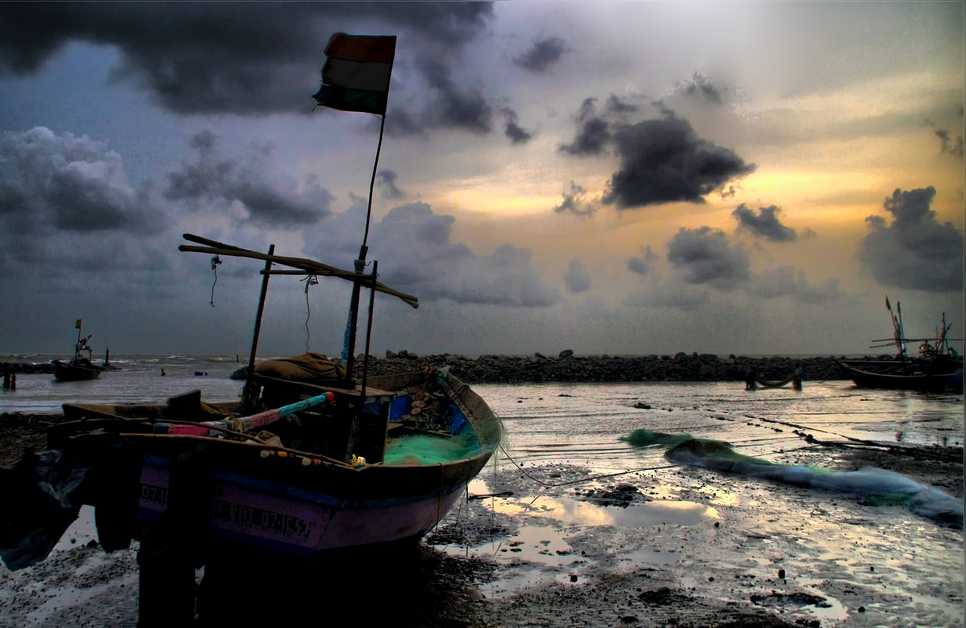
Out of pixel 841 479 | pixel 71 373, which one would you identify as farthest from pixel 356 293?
pixel 71 373

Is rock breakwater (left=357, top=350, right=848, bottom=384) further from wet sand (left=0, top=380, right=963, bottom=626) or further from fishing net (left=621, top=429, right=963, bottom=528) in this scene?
wet sand (left=0, top=380, right=963, bottom=626)

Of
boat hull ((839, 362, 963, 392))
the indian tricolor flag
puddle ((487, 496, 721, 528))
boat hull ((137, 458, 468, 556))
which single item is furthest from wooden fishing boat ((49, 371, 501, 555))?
boat hull ((839, 362, 963, 392))

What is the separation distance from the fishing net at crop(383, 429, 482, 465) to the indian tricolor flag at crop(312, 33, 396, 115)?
200 inches

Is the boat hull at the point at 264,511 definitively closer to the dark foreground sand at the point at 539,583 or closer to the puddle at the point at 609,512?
the dark foreground sand at the point at 539,583

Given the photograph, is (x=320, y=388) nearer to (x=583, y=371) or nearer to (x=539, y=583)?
(x=539, y=583)

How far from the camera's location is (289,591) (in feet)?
19.9

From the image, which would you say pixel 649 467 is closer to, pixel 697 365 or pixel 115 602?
pixel 115 602

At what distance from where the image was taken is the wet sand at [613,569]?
5801 millimetres

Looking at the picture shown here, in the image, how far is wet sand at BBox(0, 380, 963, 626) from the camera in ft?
19.0

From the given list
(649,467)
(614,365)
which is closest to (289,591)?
(649,467)

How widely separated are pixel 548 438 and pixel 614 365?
1281 inches

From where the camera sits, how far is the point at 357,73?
866cm

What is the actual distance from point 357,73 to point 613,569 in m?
7.40

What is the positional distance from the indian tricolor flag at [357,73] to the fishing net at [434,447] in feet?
16.6
